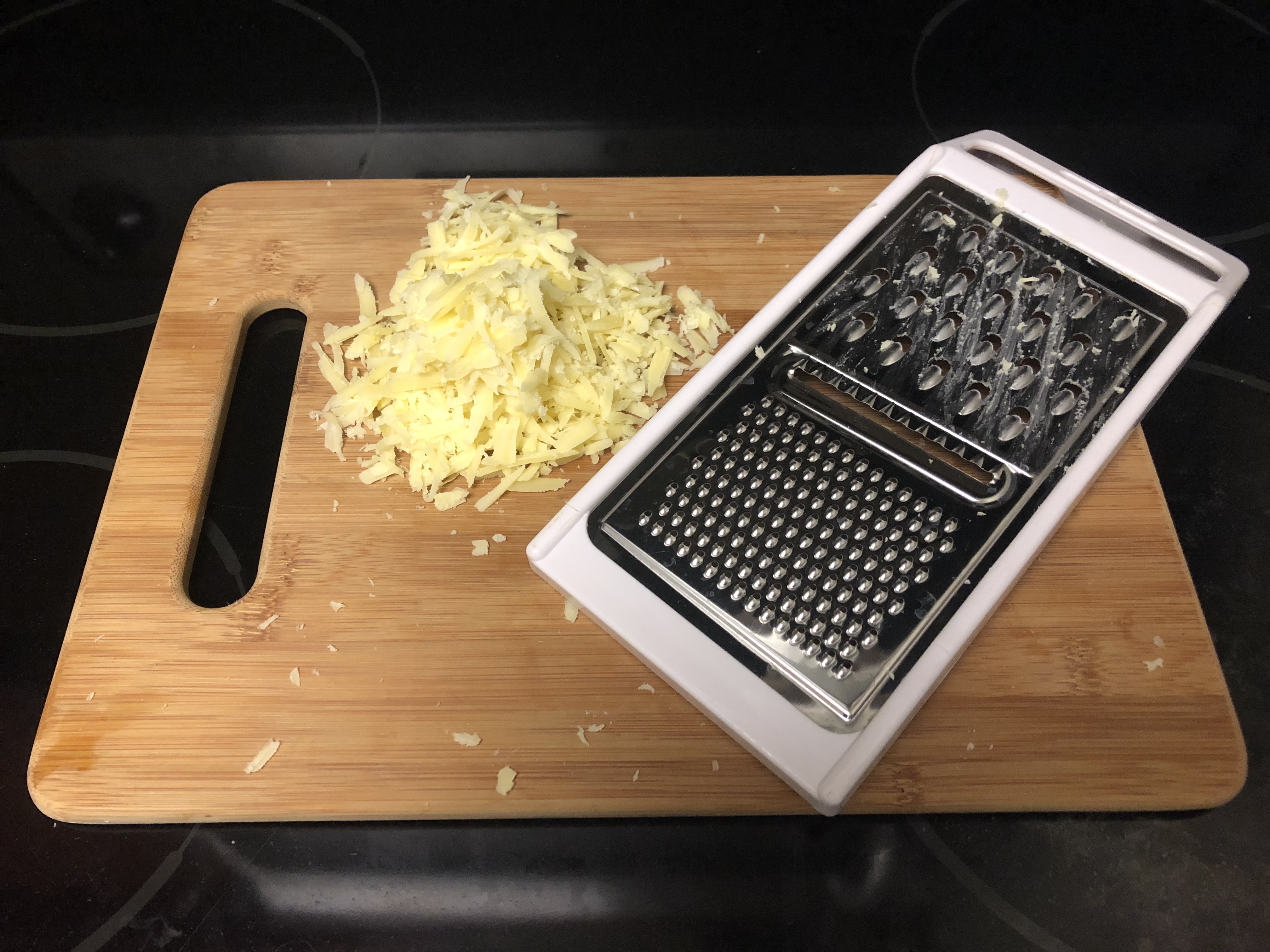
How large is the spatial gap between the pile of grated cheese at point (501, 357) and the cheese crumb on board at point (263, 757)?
0.90 ft

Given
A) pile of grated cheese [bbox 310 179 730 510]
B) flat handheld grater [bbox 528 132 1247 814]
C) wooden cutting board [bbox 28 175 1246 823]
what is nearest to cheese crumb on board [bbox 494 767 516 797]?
wooden cutting board [bbox 28 175 1246 823]

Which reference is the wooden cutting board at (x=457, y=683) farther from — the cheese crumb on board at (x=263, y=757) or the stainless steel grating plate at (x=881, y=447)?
the stainless steel grating plate at (x=881, y=447)

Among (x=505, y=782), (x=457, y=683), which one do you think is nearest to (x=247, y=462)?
(x=457, y=683)

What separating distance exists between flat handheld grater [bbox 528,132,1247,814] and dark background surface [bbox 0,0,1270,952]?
0.55ft

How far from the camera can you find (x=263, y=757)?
2.63 feet

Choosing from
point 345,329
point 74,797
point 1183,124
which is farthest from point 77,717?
point 1183,124

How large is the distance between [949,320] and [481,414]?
0.48 metres

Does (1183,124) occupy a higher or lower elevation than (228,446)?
higher

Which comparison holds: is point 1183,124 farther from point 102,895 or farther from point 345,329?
point 102,895

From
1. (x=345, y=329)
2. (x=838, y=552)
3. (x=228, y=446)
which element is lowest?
(x=228, y=446)

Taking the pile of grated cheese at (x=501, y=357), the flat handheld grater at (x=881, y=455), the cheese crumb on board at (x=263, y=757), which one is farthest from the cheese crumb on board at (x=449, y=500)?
the cheese crumb on board at (x=263, y=757)

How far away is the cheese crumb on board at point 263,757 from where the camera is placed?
800 millimetres

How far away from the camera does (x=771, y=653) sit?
751 mm

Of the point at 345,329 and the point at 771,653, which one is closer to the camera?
the point at 771,653
